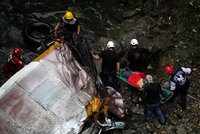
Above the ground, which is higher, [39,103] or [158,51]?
[39,103]

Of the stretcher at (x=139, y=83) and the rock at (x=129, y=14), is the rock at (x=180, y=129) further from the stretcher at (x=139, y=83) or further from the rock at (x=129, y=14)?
the rock at (x=129, y=14)

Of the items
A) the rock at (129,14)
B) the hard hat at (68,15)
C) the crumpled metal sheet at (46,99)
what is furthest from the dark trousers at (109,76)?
the rock at (129,14)

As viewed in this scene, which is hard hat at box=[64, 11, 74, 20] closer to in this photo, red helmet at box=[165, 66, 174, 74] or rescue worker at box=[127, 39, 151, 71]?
rescue worker at box=[127, 39, 151, 71]

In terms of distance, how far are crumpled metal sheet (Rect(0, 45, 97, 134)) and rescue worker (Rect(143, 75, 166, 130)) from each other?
156 cm

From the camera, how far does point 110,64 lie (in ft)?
35.2

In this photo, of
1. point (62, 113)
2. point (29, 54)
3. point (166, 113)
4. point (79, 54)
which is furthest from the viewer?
point (29, 54)

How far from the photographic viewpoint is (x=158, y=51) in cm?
1209

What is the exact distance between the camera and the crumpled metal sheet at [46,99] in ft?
26.7

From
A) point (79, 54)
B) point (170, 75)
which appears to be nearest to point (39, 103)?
point (79, 54)

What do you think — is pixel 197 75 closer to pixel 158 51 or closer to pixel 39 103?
pixel 158 51

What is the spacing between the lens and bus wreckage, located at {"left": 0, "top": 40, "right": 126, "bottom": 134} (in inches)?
321

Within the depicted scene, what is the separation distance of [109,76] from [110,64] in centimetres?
53

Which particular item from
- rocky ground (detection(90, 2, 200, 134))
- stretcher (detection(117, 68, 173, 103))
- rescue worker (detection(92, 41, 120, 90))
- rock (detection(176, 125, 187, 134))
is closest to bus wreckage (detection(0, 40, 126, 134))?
rescue worker (detection(92, 41, 120, 90))

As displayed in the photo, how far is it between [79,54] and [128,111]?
2.13 m
